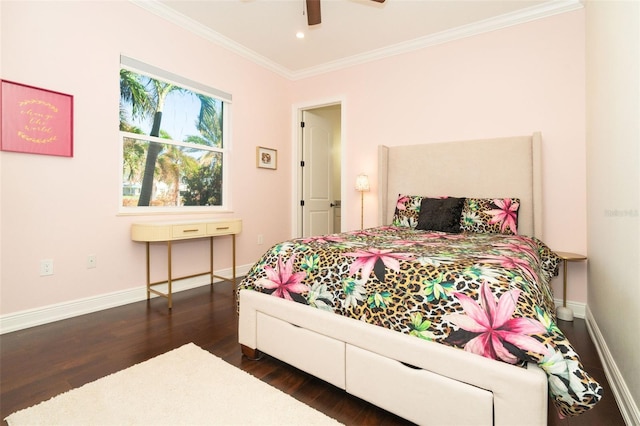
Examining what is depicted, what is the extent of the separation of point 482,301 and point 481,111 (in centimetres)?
270

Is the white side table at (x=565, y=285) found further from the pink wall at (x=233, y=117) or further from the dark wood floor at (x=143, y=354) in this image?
the pink wall at (x=233, y=117)

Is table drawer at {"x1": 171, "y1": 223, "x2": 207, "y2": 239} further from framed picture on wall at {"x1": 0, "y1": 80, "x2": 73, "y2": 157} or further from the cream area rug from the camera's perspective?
the cream area rug

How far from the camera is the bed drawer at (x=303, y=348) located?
153 centimetres

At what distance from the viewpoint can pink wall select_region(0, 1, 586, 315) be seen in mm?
2342

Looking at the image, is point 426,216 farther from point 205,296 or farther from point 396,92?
point 205,296

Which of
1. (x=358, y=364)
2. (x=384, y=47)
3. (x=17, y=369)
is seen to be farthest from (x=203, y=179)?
(x=358, y=364)

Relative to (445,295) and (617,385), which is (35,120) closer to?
(445,295)

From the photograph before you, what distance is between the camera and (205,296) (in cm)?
318

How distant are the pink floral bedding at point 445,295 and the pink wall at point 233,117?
5.50 ft

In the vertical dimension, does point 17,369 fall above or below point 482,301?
below

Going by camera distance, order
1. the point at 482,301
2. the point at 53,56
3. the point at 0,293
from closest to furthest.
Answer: the point at 482,301
the point at 0,293
the point at 53,56

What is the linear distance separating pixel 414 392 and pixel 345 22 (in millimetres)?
3348

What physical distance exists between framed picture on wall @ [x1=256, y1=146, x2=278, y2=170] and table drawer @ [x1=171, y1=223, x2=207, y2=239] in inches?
53.9

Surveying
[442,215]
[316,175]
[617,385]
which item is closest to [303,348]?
[617,385]
